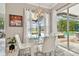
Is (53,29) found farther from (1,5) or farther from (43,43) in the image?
(1,5)

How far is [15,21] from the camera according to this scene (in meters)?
2.41

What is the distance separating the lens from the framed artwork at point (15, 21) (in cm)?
237

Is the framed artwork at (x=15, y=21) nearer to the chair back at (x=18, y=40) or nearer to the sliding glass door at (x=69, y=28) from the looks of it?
the chair back at (x=18, y=40)

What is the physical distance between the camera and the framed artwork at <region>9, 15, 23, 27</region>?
2.37 meters

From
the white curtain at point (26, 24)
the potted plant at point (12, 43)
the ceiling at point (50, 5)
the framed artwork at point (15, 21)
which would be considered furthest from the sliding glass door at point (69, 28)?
the potted plant at point (12, 43)

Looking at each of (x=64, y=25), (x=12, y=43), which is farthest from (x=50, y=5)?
(x=12, y=43)

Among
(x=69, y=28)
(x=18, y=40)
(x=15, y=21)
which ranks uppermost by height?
(x=15, y=21)

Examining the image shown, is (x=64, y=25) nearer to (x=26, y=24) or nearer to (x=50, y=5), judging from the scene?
(x=50, y=5)

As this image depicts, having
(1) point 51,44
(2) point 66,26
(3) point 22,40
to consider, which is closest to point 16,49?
(3) point 22,40

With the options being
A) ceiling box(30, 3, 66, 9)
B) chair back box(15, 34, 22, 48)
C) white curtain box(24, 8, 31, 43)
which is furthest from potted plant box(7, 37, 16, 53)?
ceiling box(30, 3, 66, 9)

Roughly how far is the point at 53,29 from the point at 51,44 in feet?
1.00

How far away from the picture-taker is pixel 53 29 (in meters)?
2.42

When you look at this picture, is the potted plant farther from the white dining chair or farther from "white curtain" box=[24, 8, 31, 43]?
"white curtain" box=[24, 8, 31, 43]

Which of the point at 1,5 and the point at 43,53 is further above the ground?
the point at 1,5
